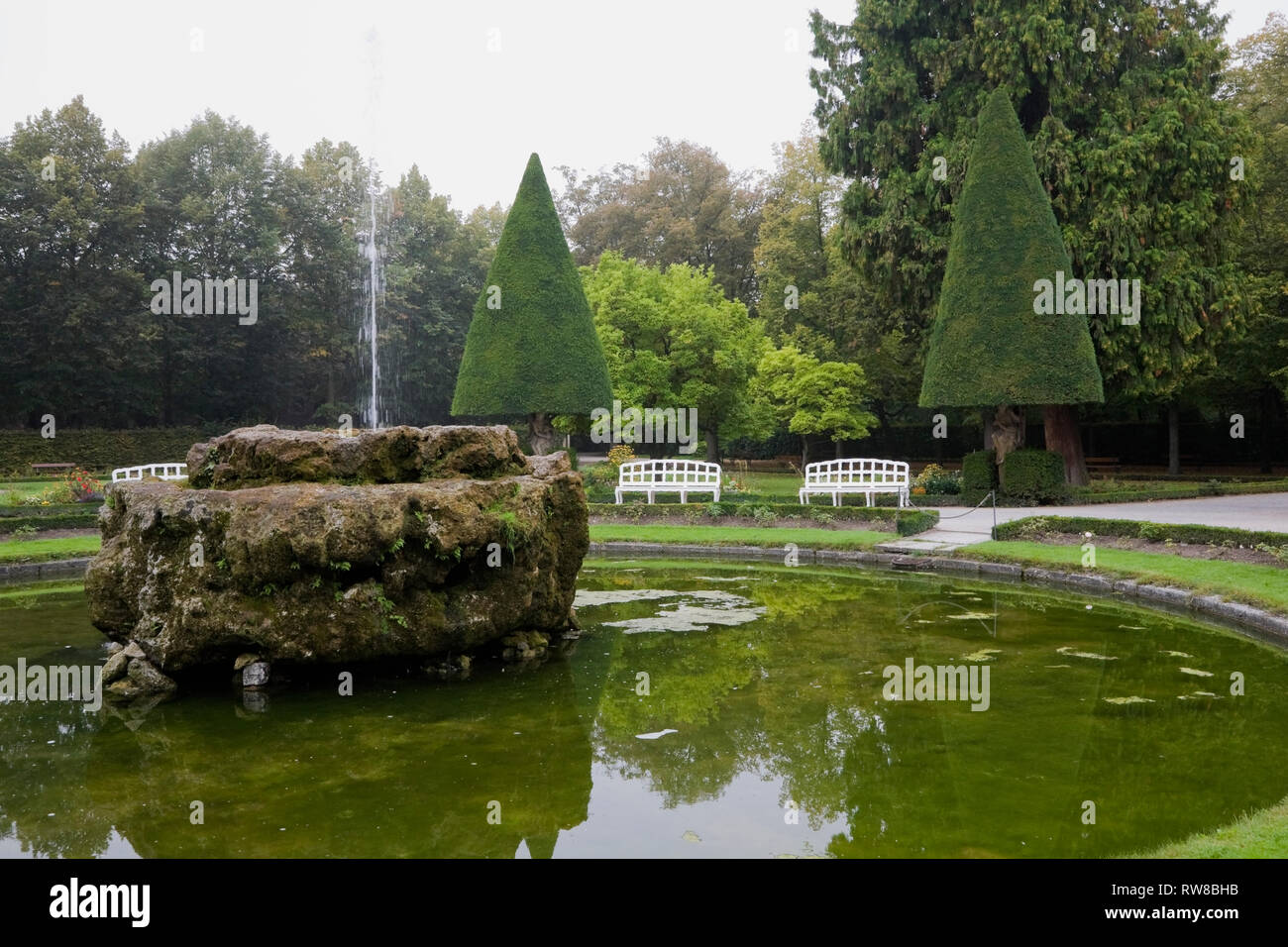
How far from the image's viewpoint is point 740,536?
15.7m

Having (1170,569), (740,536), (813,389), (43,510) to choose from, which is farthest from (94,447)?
(1170,569)

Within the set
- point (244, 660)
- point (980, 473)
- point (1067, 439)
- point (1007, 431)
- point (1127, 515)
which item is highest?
point (1007, 431)

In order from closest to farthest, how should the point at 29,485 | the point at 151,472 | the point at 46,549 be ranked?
the point at 46,549
the point at 151,472
the point at 29,485

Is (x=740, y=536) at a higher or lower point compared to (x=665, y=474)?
lower

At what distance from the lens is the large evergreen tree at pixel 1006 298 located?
62.8ft

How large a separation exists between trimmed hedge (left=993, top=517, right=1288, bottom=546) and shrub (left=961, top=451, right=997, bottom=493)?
5709mm

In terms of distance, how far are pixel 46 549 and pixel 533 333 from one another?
10.1 meters

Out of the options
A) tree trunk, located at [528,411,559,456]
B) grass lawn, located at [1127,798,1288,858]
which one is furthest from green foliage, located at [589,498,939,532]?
grass lawn, located at [1127,798,1288,858]

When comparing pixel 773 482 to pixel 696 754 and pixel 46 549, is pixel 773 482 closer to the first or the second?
pixel 46 549

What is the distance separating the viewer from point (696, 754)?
5.99m

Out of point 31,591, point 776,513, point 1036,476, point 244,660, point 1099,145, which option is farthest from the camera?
point 1099,145

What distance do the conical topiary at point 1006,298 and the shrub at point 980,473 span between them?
5.07 ft

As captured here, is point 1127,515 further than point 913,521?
Yes
